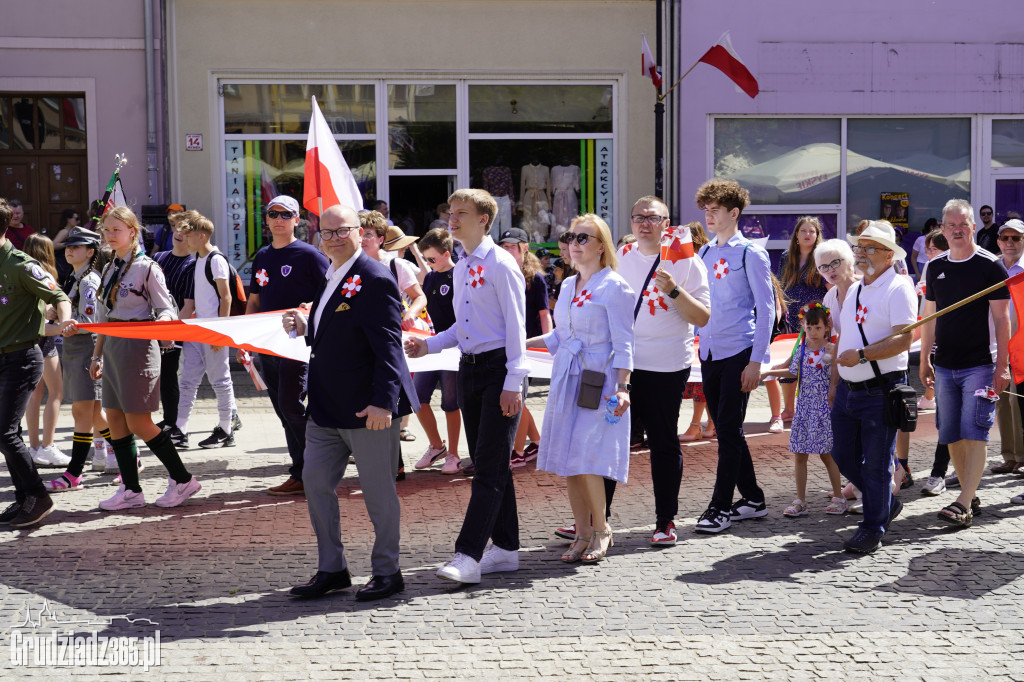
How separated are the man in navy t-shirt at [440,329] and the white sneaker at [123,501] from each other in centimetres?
218

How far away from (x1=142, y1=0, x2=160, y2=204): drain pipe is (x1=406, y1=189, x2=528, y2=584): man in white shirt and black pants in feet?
34.4

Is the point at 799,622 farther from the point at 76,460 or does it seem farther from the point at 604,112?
the point at 604,112

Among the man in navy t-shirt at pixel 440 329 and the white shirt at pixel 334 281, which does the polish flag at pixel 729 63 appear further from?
the white shirt at pixel 334 281

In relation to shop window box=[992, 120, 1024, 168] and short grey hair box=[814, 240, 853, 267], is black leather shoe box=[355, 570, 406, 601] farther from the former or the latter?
shop window box=[992, 120, 1024, 168]

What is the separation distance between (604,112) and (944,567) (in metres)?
11.2

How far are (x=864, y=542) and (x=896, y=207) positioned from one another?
455 inches

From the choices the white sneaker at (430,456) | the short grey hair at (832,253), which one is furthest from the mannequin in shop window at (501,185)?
the short grey hair at (832,253)

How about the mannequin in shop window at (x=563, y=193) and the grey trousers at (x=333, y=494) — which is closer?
the grey trousers at (x=333, y=494)

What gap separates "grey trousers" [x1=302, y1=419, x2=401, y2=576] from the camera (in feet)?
18.6

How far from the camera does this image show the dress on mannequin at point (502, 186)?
16297 mm

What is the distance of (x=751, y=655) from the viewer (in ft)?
16.0

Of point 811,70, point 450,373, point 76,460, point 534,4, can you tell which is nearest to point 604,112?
point 534,4

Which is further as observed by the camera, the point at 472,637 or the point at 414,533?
the point at 414,533

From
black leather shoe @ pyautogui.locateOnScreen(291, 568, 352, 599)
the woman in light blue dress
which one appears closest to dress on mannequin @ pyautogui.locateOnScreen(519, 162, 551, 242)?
the woman in light blue dress
